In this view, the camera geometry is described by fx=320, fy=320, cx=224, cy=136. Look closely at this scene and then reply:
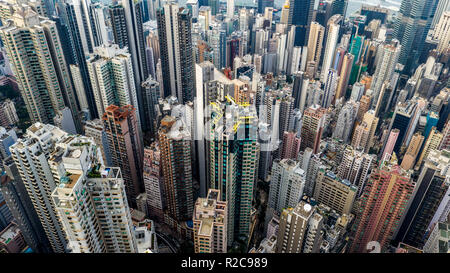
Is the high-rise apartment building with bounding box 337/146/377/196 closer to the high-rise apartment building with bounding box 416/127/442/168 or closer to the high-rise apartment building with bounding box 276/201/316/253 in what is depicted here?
the high-rise apartment building with bounding box 416/127/442/168

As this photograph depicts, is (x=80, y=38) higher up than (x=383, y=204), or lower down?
higher up

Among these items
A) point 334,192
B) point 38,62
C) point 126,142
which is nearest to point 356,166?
point 334,192

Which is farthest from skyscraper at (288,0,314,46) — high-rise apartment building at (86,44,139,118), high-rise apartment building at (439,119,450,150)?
high-rise apartment building at (86,44,139,118)

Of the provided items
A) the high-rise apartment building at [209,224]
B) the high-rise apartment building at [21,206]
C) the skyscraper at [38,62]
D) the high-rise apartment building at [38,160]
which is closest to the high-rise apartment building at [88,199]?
the high-rise apartment building at [38,160]

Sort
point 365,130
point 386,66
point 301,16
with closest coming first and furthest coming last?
point 365,130 → point 386,66 → point 301,16

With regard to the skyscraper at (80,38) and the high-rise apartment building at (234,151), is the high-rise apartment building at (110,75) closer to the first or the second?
the skyscraper at (80,38)

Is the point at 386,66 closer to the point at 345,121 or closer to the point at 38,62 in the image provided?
the point at 345,121
